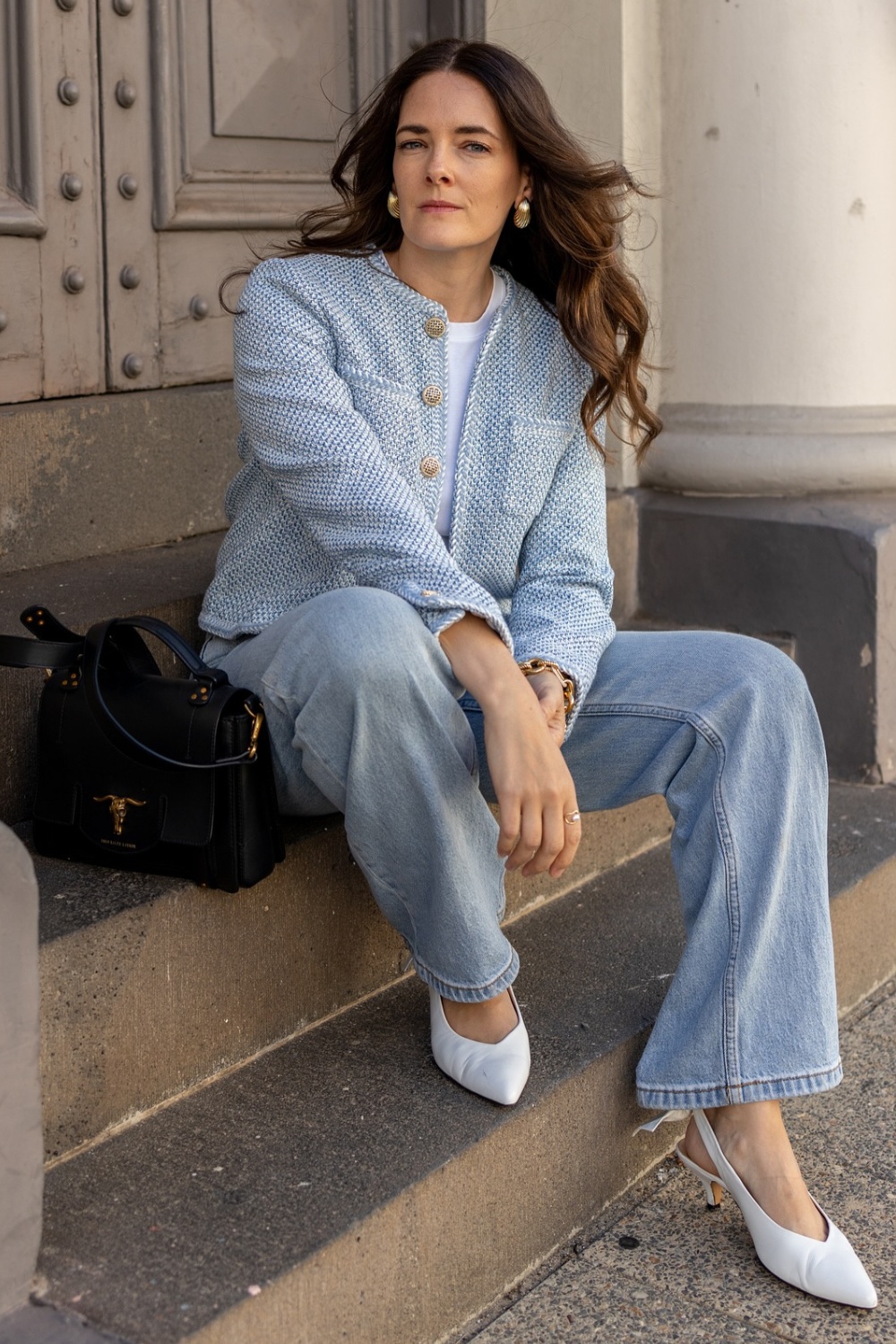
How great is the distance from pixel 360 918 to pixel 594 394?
0.96 metres

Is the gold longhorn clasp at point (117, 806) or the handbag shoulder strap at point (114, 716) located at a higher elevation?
the handbag shoulder strap at point (114, 716)

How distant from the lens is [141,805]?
2.13m

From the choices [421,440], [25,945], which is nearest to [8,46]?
[421,440]

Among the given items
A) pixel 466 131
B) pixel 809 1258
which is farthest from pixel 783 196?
pixel 809 1258

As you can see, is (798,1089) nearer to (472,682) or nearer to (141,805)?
(472,682)

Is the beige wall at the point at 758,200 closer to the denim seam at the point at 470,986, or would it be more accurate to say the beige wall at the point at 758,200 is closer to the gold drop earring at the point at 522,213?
the gold drop earring at the point at 522,213

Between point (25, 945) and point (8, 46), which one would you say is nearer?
point (25, 945)

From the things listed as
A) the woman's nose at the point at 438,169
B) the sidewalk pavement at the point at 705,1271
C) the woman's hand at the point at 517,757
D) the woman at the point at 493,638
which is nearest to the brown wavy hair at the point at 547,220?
the woman at the point at 493,638

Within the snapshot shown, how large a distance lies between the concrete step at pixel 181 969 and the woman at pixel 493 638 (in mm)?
180

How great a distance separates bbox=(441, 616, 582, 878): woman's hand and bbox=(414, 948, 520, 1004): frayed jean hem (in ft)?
0.48

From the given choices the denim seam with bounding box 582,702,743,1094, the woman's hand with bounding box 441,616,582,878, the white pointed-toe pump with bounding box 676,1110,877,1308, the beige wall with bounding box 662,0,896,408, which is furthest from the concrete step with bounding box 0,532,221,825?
the beige wall with bounding box 662,0,896,408

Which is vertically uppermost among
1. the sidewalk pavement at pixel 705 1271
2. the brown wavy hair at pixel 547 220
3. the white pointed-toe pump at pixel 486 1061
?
the brown wavy hair at pixel 547 220

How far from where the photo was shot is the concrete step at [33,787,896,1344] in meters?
1.76

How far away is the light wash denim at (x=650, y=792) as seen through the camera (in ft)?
6.79
